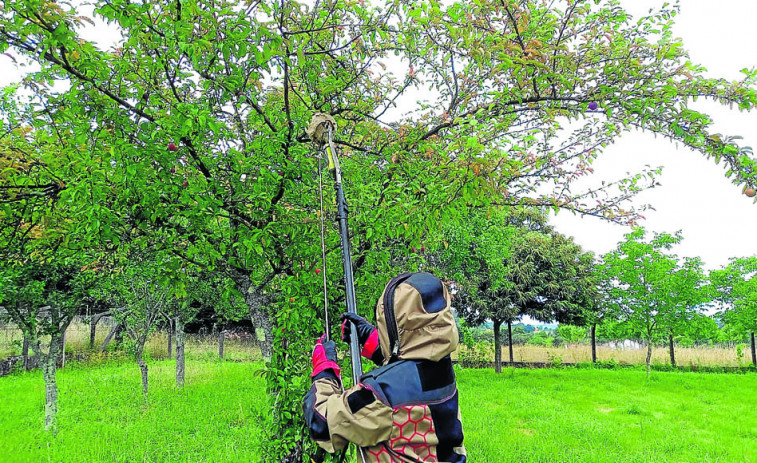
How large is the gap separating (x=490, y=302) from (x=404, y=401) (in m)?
14.5

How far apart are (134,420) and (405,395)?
8296 millimetres

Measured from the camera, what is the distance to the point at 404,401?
1.82 m

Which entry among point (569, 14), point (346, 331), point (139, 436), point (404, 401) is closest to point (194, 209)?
point (346, 331)

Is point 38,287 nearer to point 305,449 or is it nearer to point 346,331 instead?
point 305,449

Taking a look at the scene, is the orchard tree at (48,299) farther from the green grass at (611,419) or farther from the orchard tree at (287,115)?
the green grass at (611,419)

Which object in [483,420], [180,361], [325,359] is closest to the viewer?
[325,359]

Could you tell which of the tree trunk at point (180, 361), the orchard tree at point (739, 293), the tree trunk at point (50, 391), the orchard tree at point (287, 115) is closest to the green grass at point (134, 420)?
the tree trunk at point (50, 391)

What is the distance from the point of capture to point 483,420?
27.6 ft

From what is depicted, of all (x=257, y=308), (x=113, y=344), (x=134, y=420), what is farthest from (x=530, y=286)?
Answer: (x=113, y=344)

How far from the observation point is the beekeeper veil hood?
6.12 feet

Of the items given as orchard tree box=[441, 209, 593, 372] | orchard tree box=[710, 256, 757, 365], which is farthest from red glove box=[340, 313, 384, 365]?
orchard tree box=[710, 256, 757, 365]

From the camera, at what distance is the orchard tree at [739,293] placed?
15008mm

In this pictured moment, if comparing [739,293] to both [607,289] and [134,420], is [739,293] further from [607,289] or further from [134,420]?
[134,420]

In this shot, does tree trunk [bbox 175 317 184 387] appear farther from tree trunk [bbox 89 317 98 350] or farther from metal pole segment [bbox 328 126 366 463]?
metal pole segment [bbox 328 126 366 463]
